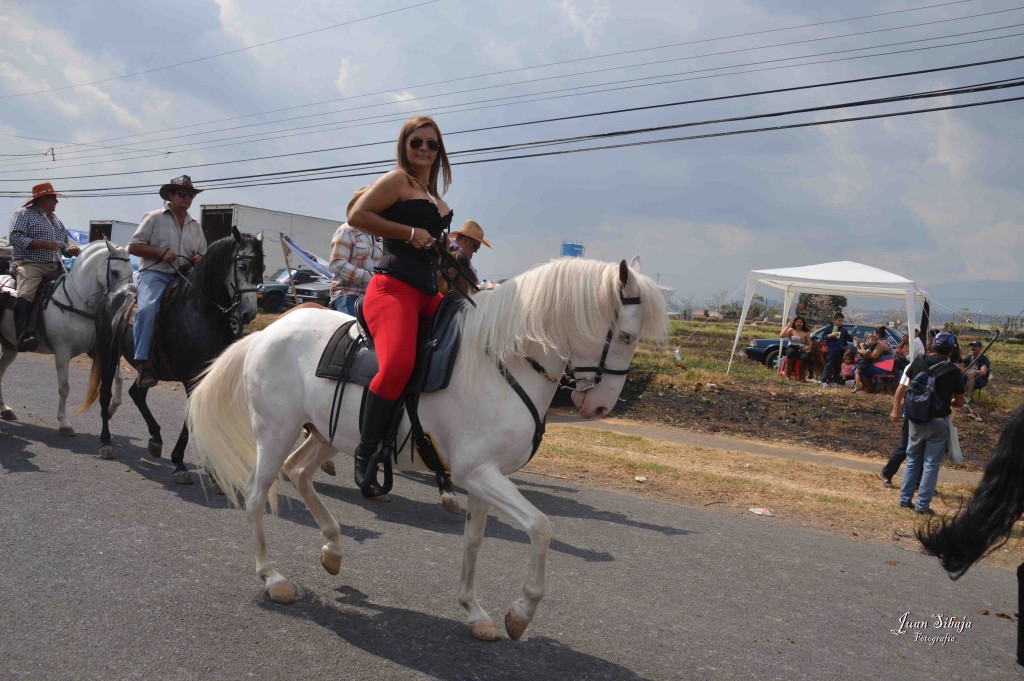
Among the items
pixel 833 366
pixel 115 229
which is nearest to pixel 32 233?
pixel 833 366

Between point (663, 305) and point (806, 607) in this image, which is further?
point (806, 607)

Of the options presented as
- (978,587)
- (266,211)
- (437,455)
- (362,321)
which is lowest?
(978,587)

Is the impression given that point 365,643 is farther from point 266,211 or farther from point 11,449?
point 266,211

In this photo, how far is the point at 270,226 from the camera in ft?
102

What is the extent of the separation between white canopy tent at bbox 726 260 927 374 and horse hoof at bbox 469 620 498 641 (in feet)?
46.8

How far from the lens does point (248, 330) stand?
20.8m

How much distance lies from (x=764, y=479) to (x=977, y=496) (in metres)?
6.05

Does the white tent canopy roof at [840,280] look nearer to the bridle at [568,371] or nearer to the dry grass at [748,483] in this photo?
the dry grass at [748,483]

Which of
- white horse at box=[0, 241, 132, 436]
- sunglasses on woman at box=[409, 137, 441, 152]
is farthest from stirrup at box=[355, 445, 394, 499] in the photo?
white horse at box=[0, 241, 132, 436]

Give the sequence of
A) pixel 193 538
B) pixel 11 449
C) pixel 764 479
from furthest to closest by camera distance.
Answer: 1. pixel 764 479
2. pixel 11 449
3. pixel 193 538

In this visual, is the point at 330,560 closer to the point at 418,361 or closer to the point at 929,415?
the point at 418,361

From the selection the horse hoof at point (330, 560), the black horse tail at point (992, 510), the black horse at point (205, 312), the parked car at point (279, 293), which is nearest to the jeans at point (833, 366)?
the black horse at point (205, 312)

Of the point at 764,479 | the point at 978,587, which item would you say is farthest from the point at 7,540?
the point at 764,479

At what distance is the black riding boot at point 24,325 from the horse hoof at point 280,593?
6580 millimetres
